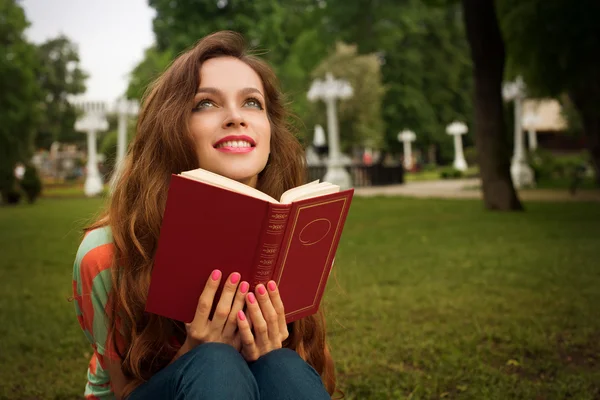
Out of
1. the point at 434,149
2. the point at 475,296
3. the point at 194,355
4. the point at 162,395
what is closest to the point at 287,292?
the point at 194,355

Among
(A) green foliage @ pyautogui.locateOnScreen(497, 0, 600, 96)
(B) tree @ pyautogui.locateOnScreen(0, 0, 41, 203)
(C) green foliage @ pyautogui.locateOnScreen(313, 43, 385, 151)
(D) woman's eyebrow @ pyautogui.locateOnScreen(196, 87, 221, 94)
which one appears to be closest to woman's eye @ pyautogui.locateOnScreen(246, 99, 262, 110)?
(D) woman's eyebrow @ pyautogui.locateOnScreen(196, 87, 221, 94)

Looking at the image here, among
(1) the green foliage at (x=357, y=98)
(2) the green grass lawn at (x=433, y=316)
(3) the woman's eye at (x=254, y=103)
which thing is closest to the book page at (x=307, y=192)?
(3) the woman's eye at (x=254, y=103)

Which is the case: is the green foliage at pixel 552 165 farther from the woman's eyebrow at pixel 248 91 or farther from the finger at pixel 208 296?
the finger at pixel 208 296

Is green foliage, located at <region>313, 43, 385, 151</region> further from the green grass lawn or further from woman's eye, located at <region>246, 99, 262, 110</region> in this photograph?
woman's eye, located at <region>246, 99, 262, 110</region>

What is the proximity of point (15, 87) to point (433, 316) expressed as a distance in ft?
80.7

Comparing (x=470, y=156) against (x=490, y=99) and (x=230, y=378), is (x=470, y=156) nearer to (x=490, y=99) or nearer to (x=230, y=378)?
(x=490, y=99)

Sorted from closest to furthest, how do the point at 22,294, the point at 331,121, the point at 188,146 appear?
the point at 188,146
the point at 22,294
the point at 331,121

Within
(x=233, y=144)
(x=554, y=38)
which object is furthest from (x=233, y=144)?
(x=554, y=38)

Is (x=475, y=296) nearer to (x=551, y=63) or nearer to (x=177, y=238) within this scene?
(x=177, y=238)

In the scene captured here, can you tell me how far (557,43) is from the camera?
10117 millimetres

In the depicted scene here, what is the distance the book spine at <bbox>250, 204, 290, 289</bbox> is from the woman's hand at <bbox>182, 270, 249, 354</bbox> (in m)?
0.05

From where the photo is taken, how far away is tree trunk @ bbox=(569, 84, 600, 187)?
433 inches

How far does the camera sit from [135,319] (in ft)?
5.72

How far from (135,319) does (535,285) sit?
4.57 metres
